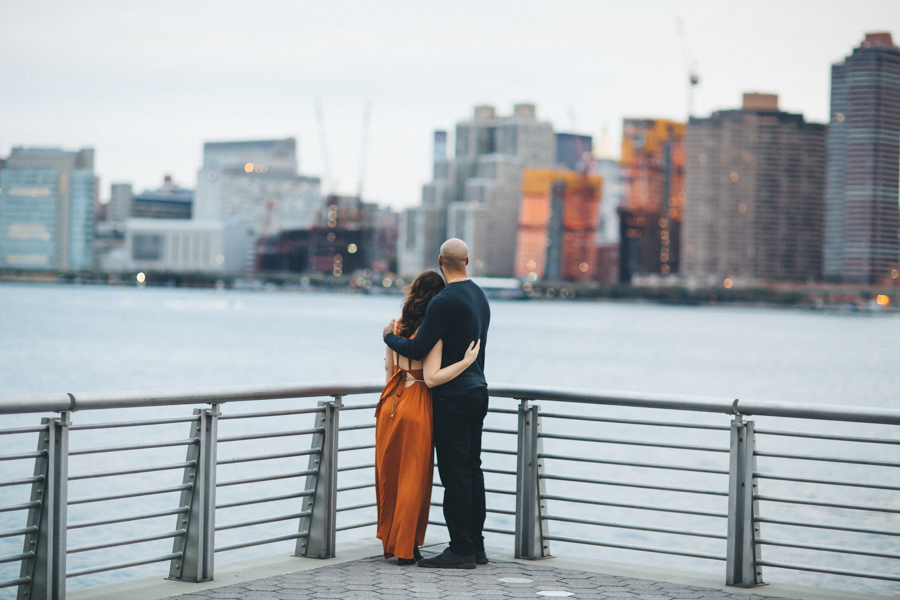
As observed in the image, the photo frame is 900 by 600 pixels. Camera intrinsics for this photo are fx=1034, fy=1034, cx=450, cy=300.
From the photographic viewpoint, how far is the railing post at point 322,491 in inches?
261

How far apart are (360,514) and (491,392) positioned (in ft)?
51.5

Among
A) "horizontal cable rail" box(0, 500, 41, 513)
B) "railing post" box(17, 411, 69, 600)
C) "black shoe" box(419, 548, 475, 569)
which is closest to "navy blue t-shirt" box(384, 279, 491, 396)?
"black shoe" box(419, 548, 475, 569)

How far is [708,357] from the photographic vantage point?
80.7 metres

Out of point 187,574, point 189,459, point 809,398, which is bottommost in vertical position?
point 809,398

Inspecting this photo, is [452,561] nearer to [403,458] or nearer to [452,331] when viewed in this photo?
[403,458]

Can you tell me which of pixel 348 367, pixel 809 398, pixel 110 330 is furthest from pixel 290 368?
pixel 110 330

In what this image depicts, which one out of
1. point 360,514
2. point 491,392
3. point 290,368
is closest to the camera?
point 491,392

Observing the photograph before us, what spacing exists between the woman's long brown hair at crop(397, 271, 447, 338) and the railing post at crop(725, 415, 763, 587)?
1983 millimetres

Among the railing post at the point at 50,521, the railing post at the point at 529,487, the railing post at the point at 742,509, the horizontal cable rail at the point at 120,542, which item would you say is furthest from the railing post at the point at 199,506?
the railing post at the point at 742,509

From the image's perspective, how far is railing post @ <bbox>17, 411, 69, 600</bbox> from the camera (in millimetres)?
5070

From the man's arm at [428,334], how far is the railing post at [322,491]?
2.39 feet

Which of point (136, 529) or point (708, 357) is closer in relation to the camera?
point (136, 529)

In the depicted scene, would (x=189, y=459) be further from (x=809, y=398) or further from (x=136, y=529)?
(x=809, y=398)

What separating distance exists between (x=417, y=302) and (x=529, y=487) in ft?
4.96
